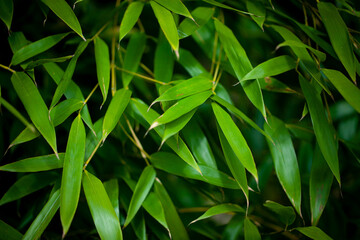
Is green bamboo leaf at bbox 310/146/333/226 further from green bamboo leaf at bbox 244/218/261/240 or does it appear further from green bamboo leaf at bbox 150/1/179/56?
green bamboo leaf at bbox 150/1/179/56

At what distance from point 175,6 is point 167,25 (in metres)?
0.05

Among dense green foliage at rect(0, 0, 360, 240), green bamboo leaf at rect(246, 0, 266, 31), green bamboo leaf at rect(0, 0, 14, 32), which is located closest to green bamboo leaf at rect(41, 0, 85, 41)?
dense green foliage at rect(0, 0, 360, 240)

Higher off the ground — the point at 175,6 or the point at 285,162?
the point at 175,6

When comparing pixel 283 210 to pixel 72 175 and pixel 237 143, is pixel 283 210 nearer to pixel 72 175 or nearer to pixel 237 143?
pixel 237 143

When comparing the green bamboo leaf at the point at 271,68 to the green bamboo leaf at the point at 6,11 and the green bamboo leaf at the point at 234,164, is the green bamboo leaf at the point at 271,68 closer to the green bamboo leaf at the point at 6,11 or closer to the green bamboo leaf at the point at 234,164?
the green bamboo leaf at the point at 234,164

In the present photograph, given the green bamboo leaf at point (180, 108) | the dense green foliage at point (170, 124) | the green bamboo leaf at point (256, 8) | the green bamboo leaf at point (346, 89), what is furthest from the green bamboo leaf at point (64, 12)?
the green bamboo leaf at point (346, 89)

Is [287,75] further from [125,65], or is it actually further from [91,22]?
[91,22]

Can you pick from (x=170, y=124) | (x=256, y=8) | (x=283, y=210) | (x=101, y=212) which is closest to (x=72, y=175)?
(x=101, y=212)

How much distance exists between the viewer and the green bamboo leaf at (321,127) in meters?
0.53

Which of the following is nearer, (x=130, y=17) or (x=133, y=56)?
(x=130, y=17)

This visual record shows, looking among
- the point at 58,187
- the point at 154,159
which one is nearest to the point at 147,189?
the point at 154,159

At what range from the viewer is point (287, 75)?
2.87 ft

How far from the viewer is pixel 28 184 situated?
2.06 ft

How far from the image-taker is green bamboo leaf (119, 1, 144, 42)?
1.82 ft
